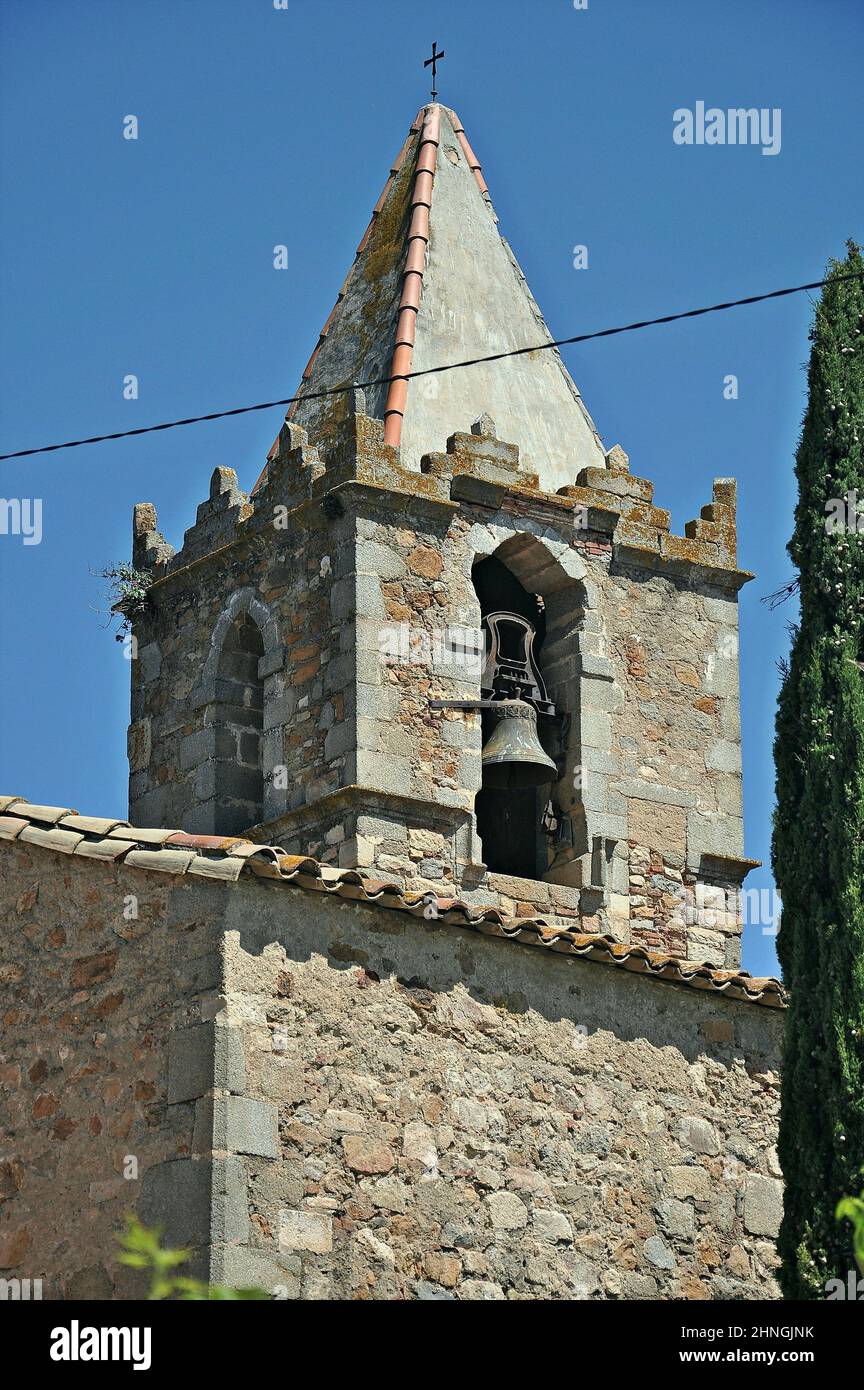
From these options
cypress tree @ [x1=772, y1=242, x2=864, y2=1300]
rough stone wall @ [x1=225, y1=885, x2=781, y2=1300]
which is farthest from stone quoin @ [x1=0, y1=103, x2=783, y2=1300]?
cypress tree @ [x1=772, y1=242, x2=864, y2=1300]

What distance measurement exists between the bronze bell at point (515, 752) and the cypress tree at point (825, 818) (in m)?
3.43

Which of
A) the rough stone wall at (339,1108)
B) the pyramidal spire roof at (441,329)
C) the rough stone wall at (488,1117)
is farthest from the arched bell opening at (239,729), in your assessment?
the rough stone wall at (488,1117)

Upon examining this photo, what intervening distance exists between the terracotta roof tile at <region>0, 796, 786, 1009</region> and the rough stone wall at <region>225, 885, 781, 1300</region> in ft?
0.37

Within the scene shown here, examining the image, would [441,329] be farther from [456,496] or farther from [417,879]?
[417,879]

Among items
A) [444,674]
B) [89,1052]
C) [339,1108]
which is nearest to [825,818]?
[339,1108]

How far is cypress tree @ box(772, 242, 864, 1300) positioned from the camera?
10594 mm

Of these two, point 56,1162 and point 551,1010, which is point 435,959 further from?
point 56,1162

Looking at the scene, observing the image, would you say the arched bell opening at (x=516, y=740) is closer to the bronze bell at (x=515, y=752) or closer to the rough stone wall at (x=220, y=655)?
the bronze bell at (x=515, y=752)

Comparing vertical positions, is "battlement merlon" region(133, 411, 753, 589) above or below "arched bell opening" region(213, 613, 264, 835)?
above

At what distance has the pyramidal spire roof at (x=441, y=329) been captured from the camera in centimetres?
1595

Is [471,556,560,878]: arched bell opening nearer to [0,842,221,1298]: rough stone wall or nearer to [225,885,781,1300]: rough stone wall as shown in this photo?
[225,885,781,1300]: rough stone wall

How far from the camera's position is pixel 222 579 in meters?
16.2

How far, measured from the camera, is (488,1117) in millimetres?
11805
